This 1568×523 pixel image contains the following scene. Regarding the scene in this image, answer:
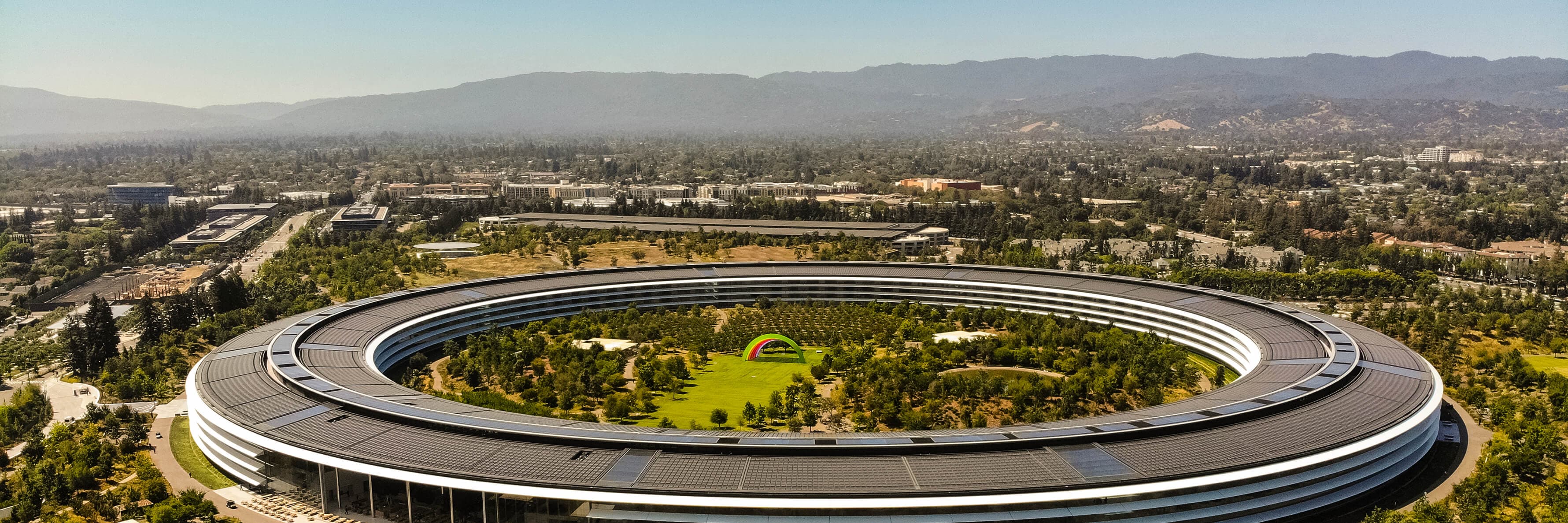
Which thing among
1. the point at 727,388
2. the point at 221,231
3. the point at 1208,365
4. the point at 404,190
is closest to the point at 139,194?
the point at 404,190

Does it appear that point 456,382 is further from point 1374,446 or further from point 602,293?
point 1374,446

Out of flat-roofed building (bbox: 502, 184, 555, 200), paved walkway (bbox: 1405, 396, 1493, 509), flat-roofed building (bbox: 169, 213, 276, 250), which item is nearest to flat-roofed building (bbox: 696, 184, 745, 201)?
flat-roofed building (bbox: 502, 184, 555, 200)

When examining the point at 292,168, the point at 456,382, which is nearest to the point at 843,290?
the point at 456,382

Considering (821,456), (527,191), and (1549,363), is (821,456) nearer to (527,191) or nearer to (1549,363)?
(1549,363)

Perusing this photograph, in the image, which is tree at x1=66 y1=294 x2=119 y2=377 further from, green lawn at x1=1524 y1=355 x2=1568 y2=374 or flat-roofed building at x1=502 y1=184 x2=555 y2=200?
flat-roofed building at x1=502 y1=184 x2=555 y2=200

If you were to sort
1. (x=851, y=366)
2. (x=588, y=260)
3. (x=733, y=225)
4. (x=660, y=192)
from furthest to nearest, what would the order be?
(x=660, y=192) → (x=733, y=225) → (x=588, y=260) → (x=851, y=366)
